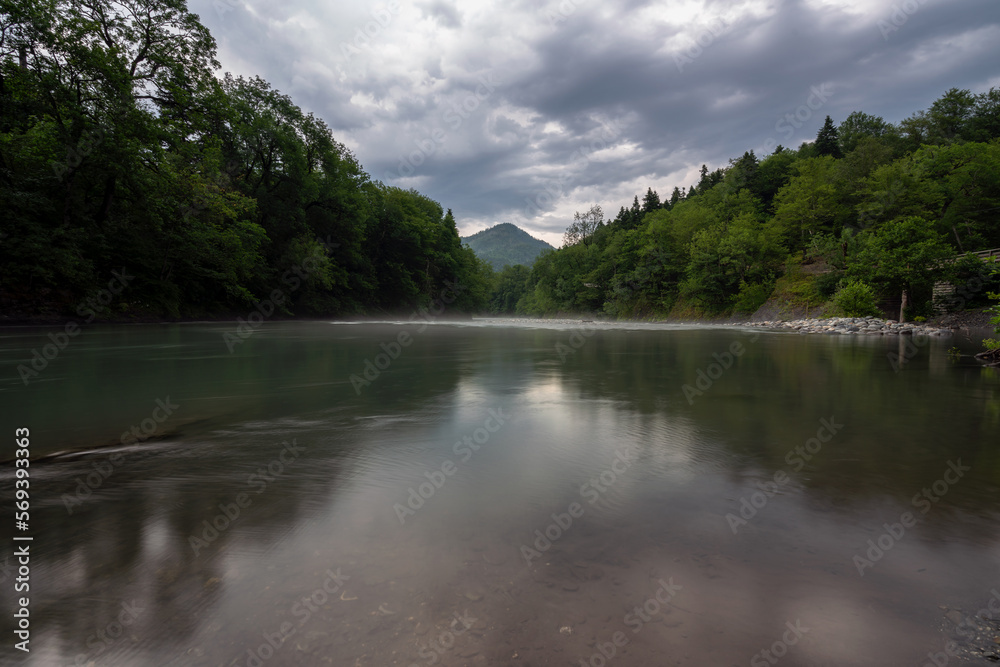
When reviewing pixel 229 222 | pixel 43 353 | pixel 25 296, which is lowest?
pixel 43 353

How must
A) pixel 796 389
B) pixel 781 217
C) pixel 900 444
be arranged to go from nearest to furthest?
pixel 900 444 → pixel 796 389 → pixel 781 217

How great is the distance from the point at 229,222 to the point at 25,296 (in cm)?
1461

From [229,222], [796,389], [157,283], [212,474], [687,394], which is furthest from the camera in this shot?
[229,222]

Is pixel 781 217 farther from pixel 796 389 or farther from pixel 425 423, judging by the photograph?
pixel 425 423

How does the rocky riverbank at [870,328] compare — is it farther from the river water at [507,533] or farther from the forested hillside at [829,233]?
the river water at [507,533]

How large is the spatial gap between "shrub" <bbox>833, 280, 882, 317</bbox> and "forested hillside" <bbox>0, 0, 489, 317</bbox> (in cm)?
4175

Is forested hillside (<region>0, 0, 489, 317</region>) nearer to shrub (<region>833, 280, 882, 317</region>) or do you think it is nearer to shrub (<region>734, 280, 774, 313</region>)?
shrub (<region>833, 280, 882, 317</region>)

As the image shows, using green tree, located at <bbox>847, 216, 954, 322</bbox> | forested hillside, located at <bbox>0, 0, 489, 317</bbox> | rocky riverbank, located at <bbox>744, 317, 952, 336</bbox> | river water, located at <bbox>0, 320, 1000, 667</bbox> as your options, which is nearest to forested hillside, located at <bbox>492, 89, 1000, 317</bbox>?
green tree, located at <bbox>847, 216, 954, 322</bbox>

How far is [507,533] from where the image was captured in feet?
Answer: 8.63

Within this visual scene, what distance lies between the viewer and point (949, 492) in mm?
3264

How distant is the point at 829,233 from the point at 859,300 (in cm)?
2472

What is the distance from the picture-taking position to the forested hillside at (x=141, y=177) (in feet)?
65.4

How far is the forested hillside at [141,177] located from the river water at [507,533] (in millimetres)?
21216

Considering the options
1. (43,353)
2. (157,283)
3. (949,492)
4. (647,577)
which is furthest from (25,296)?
(949,492)
